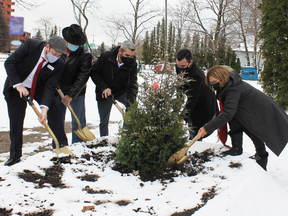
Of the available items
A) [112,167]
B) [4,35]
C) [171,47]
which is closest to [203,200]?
[112,167]

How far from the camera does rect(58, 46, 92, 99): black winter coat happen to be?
10.4ft

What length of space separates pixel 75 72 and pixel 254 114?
8.04ft

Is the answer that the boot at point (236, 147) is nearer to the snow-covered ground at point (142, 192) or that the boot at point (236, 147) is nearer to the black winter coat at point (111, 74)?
the snow-covered ground at point (142, 192)

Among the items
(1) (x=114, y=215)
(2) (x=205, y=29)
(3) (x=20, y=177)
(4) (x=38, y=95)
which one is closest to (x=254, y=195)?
(1) (x=114, y=215)

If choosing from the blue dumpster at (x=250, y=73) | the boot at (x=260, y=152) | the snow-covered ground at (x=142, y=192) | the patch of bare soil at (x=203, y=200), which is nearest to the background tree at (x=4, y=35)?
the blue dumpster at (x=250, y=73)

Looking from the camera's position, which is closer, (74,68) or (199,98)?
(74,68)

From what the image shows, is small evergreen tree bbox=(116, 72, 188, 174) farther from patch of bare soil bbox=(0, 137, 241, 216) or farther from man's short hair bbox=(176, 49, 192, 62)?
man's short hair bbox=(176, 49, 192, 62)

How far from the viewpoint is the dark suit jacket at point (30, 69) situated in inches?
103

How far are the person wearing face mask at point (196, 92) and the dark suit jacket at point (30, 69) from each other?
1653 mm

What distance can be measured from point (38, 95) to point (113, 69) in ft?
3.63

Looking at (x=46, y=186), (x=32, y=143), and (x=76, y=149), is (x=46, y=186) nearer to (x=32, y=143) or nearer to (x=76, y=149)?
(x=76, y=149)

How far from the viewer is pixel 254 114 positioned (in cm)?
266

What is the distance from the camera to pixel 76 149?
289 cm

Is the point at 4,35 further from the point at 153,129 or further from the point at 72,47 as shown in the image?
the point at 153,129
